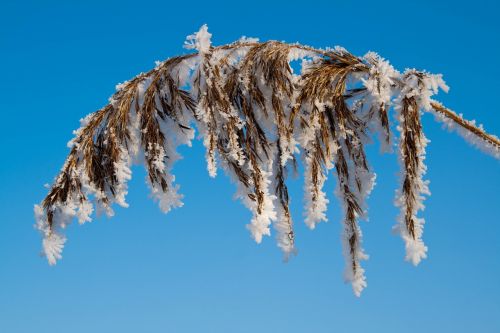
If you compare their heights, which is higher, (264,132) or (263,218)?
(264,132)

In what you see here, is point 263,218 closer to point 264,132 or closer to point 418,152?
point 264,132

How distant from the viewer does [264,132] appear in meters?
6.18

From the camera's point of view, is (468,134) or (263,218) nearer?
(263,218)

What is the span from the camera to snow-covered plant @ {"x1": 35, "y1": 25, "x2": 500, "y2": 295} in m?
5.91

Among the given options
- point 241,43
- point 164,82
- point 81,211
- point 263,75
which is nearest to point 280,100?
point 263,75

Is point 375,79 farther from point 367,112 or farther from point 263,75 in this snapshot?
point 263,75

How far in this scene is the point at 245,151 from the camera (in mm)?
6090

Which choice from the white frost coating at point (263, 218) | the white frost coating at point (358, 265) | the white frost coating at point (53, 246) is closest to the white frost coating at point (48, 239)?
the white frost coating at point (53, 246)

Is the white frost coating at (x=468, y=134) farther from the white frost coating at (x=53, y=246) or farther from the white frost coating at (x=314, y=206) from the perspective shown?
the white frost coating at (x=53, y=246)

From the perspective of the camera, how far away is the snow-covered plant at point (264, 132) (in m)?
5.91

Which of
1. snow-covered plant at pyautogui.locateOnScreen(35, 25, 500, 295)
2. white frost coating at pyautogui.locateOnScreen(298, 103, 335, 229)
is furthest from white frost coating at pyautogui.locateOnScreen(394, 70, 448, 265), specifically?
white frost coating at pyautogui.locateOnScreen(298, 103, 335, 229)

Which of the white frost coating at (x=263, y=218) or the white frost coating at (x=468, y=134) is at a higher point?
the white frost coating at (x=468, y=134)

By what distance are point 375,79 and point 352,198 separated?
51.5 inches

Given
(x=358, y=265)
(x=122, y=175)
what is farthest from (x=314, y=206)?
(x=122, y=175)
